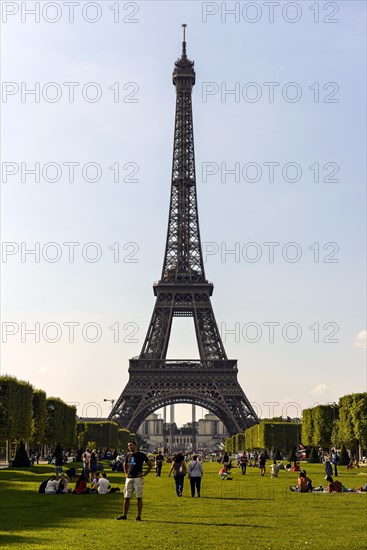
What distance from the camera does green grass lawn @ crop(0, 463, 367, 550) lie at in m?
18.5

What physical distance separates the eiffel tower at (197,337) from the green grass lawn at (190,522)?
88.7 meters

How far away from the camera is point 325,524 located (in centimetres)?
2325

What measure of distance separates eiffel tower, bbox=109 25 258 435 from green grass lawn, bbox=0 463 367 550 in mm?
88738

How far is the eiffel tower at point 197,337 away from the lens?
125m

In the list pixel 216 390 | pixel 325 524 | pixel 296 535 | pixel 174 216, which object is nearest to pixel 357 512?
pixel 325 524

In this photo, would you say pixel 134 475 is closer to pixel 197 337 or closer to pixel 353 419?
pixel 353 419

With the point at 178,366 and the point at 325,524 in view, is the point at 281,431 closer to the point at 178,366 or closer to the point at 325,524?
the point at 178,366

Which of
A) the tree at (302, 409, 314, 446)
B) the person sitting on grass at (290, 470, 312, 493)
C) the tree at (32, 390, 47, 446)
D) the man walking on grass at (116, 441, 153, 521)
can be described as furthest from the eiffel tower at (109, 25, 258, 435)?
the man walking on grass at (116, 441, 153, 521)

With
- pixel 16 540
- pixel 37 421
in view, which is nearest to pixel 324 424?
pixel 37 421

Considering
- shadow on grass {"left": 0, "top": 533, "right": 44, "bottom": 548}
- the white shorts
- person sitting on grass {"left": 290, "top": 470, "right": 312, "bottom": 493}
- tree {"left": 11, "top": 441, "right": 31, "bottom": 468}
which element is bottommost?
tree {"left": 11, "top": 441, "right": 31, "bottom": 468}

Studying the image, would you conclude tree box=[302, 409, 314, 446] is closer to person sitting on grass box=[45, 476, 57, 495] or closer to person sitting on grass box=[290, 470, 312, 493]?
person sitting on grass box=[290, 470, 312, 493]

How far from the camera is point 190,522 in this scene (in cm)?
2303

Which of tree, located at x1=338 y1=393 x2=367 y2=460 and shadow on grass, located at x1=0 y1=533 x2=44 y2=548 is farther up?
tree, located at x1=338 y1=393 x2=367 y2=460

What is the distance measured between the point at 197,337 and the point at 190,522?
349 feet
